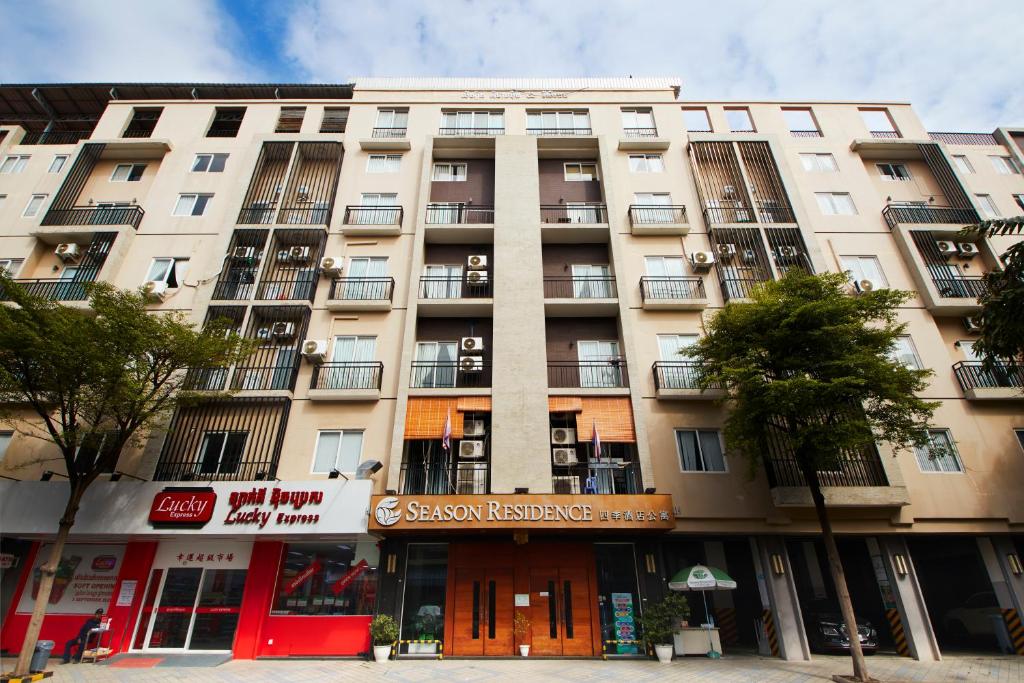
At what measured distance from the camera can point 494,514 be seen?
40.5 feet

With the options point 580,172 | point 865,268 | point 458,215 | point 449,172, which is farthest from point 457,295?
point 865,268

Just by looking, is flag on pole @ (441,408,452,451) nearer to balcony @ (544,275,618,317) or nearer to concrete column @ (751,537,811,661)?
balcony @ (544,275,618,317)

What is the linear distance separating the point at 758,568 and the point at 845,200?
48.0ft

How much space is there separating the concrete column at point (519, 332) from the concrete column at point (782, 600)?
675 cm

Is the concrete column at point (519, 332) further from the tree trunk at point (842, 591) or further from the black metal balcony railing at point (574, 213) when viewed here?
the tree trunk at point (842, 591)

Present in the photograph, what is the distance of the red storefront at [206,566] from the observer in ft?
41.4

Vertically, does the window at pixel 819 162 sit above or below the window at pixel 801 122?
below

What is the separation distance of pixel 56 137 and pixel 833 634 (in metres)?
37.0

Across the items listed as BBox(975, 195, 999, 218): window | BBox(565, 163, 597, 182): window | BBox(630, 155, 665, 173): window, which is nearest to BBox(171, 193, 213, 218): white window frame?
BBox(565, 163, 597, 182): window

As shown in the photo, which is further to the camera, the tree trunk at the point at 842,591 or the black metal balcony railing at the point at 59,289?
the black metal balcony railing at the point at 59,289

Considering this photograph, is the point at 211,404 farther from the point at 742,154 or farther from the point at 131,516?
the point at 742,154

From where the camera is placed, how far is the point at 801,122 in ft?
69.6

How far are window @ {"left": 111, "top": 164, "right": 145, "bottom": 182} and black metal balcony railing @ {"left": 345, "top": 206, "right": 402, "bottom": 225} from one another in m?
10.1

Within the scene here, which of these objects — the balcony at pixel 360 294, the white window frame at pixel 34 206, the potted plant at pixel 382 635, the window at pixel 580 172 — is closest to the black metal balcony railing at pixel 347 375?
the balcony at pixel 360 294
